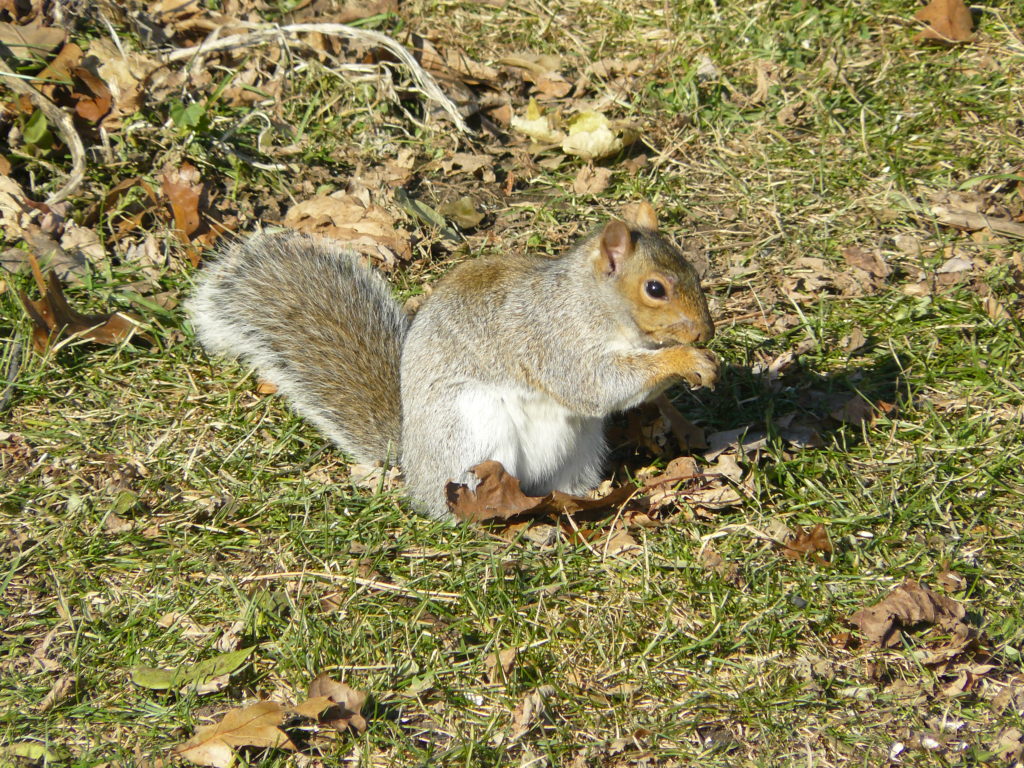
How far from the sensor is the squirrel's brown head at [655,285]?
9.14 ft

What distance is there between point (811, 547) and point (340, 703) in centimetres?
129

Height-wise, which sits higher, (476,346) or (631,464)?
(476,346)

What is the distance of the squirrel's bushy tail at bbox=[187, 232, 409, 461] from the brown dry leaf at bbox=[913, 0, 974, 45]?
9.09 feet

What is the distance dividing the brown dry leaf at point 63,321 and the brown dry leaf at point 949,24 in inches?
138

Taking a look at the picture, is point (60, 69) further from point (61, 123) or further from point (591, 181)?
point (591, 181)

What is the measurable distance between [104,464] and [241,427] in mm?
Answer: 422

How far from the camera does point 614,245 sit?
286 centimetres

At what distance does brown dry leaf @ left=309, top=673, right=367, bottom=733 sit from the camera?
2.37 meters

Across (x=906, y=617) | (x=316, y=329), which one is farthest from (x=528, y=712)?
(x=316, y=329)

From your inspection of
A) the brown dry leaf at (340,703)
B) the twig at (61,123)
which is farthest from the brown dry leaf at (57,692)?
the twig at (61,123)

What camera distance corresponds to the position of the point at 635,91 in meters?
4.55

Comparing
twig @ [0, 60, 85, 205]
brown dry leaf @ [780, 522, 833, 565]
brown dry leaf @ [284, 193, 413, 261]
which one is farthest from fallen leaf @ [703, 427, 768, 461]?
twig @ [0, 60, 85, 205]

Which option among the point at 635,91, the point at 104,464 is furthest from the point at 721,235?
the point at 104,464

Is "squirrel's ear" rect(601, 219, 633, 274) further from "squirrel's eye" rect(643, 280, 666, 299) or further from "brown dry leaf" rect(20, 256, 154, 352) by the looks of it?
"brown dry leaf" rect(20, 256, 154, 352)
